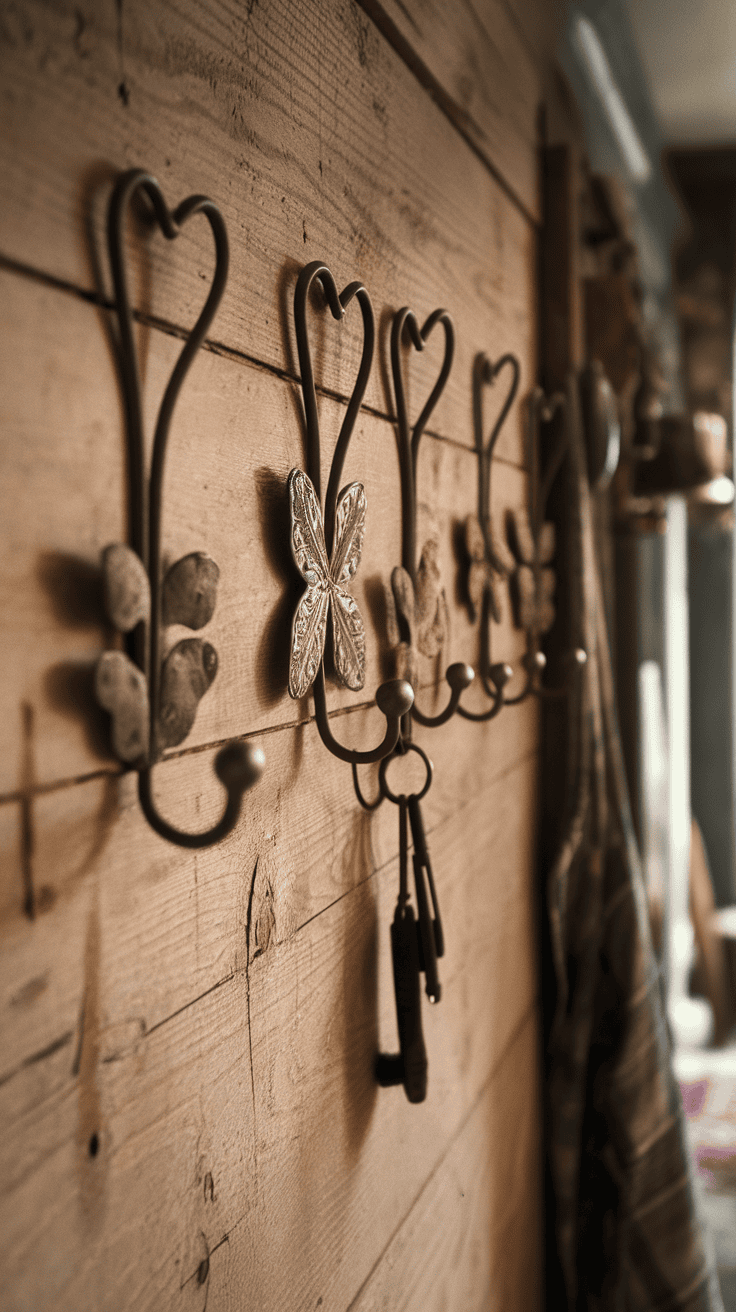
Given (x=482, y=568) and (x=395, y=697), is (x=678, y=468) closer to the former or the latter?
(x=482, y=568)

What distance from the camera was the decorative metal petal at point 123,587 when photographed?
324 mm

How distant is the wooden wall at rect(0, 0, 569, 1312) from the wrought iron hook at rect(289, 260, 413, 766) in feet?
0.05

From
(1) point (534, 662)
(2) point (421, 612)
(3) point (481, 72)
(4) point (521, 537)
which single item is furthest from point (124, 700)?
(3) point (481, 72)

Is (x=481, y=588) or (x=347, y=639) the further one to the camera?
(x=481, y=588)

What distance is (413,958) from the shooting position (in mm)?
589

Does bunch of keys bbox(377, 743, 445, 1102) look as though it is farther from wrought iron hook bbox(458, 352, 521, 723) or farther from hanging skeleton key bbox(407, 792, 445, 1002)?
wrought iron hook bbox(458, 352, 521, 723)

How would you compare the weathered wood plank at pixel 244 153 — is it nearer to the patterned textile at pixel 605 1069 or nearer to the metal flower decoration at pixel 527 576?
the metal flower decoration at pixel 527 576

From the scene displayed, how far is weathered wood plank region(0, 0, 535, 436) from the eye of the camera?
1.06ft

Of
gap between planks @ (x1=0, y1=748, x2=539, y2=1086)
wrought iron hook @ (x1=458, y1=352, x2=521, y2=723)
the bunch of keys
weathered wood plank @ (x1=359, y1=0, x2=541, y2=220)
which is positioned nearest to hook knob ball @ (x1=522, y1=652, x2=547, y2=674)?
wrought iron hook @ (x1=458, y1=352, x2=521, y2=723)

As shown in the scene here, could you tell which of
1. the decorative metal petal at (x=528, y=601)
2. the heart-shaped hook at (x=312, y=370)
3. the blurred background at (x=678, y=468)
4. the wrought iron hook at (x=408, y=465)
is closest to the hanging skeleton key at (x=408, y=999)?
the wrought iron hook at (x=408, y=465)

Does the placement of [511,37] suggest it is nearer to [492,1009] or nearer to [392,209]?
[392,209]

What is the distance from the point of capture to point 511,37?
1.03m

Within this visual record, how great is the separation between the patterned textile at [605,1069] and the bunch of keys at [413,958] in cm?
53

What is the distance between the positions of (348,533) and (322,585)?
45 millimetres
